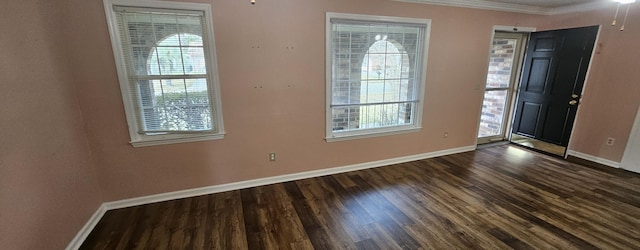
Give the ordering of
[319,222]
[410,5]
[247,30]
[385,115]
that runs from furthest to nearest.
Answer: [385,115] < [410,5] < [247,30] < [319,222]

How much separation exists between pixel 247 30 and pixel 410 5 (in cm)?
201

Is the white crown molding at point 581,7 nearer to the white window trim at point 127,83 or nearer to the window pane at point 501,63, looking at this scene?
the window pane at point 501,63

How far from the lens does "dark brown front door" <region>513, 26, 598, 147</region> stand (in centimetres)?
346

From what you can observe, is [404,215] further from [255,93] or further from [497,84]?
[497,84]

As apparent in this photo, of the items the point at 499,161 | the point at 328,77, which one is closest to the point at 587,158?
the point at 499,161

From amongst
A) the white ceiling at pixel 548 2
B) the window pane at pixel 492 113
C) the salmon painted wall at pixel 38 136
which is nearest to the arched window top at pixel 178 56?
the salmon painted wall at pixel 38 136

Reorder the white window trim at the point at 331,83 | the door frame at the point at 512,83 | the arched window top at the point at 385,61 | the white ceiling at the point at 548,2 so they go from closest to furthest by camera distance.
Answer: the white window trim at the point at 331,83, the arched window top at the point at 385,61, the white ceiling at the point at 548,2, the door frame at the point at 512,83

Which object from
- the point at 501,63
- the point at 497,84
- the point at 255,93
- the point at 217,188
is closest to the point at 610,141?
the point at 497,84

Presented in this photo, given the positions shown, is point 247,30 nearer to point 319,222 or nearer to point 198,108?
point 198,108

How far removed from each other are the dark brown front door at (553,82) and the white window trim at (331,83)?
206 centimetres

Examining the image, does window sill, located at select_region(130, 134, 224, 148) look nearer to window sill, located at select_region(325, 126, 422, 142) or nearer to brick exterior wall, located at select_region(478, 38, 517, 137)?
window sill, located at select_region(325, 126, 422, 142)

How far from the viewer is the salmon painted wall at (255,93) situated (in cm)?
226

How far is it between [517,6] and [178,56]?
4.53 m

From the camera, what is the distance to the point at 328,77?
2945 millimetres
